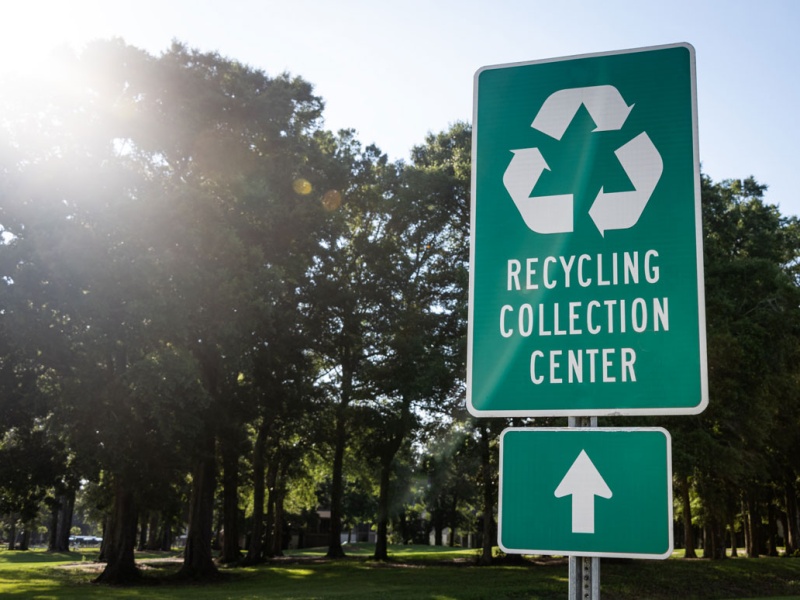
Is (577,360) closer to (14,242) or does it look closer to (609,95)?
(609,95)

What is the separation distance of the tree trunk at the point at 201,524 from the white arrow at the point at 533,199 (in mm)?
27987

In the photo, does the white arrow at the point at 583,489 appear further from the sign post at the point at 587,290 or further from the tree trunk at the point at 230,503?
the tree trunk at the point at 230,503

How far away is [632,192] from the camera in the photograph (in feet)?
9.48

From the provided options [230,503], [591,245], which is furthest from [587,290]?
[230,503]

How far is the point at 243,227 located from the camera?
93.2 feet

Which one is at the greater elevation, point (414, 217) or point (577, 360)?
point (414, 217)

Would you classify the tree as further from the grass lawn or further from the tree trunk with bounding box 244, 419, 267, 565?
the tree trunk with bounding box 244, 419, 267, 565

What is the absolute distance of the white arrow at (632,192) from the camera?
288 cm

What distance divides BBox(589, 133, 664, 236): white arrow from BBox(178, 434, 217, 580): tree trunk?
92.6 ft

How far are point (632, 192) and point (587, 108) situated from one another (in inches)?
14.9

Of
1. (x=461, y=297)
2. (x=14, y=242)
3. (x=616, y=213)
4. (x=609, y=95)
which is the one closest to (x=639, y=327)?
(x=616, y=213)

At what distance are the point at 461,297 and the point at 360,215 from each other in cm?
763

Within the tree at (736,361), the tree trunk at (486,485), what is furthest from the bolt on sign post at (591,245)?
the tree trunk at (486,485)

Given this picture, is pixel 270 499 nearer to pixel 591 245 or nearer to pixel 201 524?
pixel 201 524
